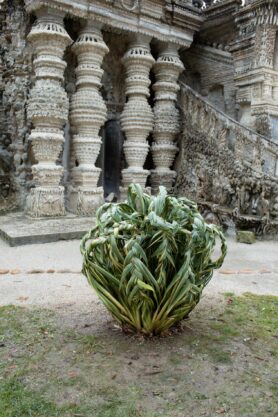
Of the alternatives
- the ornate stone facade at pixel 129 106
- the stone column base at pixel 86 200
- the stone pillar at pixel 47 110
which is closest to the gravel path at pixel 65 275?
the stone pillar at pixel 47 110

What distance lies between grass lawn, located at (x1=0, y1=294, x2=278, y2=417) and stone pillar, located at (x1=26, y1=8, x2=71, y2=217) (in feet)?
14.0

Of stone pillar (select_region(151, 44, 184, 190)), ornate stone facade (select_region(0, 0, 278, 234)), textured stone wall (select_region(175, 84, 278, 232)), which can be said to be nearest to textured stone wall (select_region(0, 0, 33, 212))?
ornate stone facade (select_region(0, 0, 278, 234))

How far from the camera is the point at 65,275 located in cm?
439

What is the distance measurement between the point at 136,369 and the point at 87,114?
623 centimetres

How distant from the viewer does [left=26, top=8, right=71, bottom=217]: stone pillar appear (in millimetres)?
7164

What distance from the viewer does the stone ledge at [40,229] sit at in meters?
5.92

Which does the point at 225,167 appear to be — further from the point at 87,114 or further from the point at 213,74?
the point at 213,74

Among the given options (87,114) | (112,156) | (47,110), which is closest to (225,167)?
(87,114)

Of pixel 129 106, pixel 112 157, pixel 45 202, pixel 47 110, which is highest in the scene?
pixel 129 106

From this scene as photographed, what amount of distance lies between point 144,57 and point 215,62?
2341mm

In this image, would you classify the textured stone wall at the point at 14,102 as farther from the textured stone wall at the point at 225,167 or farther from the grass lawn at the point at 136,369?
the grass lawn at the point at 136,369

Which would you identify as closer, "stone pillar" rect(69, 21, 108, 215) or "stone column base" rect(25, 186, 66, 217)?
"stone column base" rect(25, 186, 66, 217)

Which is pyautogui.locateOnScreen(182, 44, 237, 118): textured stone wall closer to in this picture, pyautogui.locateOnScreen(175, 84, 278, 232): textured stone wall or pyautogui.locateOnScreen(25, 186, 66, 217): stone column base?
pyautogui.locateOnScreen(175, 84, 278, 232): textured stone wall

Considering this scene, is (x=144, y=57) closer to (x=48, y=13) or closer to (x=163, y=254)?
(x=48, y=13)
